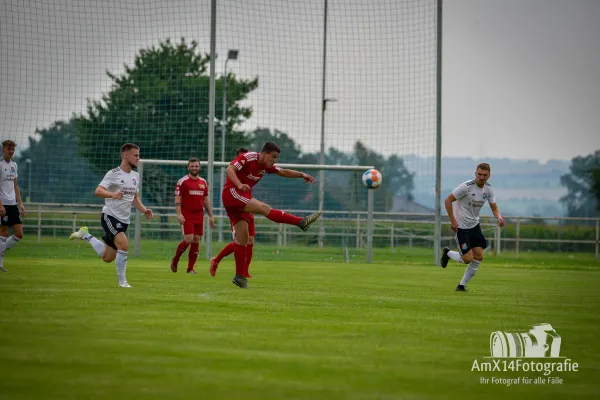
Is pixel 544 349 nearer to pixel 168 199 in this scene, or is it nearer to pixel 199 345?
pixel 199 345

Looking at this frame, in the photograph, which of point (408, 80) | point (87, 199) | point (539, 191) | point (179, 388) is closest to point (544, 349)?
point (179, 388)

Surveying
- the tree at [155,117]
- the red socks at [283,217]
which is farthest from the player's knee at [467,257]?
the tree at [155,117]

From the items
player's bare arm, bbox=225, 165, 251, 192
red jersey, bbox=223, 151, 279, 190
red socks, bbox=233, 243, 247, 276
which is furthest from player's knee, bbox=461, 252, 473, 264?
player's bare arm, bbox=225, 165, 251, 192

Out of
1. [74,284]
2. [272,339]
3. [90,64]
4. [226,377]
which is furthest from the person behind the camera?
[90,64]

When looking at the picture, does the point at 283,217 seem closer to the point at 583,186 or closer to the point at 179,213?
the point at 179,213

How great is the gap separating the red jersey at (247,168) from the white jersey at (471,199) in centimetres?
369

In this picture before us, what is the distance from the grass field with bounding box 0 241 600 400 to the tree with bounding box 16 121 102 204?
11.0 m

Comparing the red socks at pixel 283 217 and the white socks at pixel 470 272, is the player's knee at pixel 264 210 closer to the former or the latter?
the red socks at pixel 283 217

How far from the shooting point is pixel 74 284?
1241 cm

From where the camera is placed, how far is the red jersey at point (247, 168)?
12539mm

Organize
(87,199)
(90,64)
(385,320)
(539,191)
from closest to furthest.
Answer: (385,320), (90,64), (87,199), (539,191)

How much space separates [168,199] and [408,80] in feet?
29.0

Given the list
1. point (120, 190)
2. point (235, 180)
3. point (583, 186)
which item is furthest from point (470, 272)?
point (583, 186)

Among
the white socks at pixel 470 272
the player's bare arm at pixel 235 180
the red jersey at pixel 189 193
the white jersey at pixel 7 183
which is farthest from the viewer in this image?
the red jersey at pixel 189 193
